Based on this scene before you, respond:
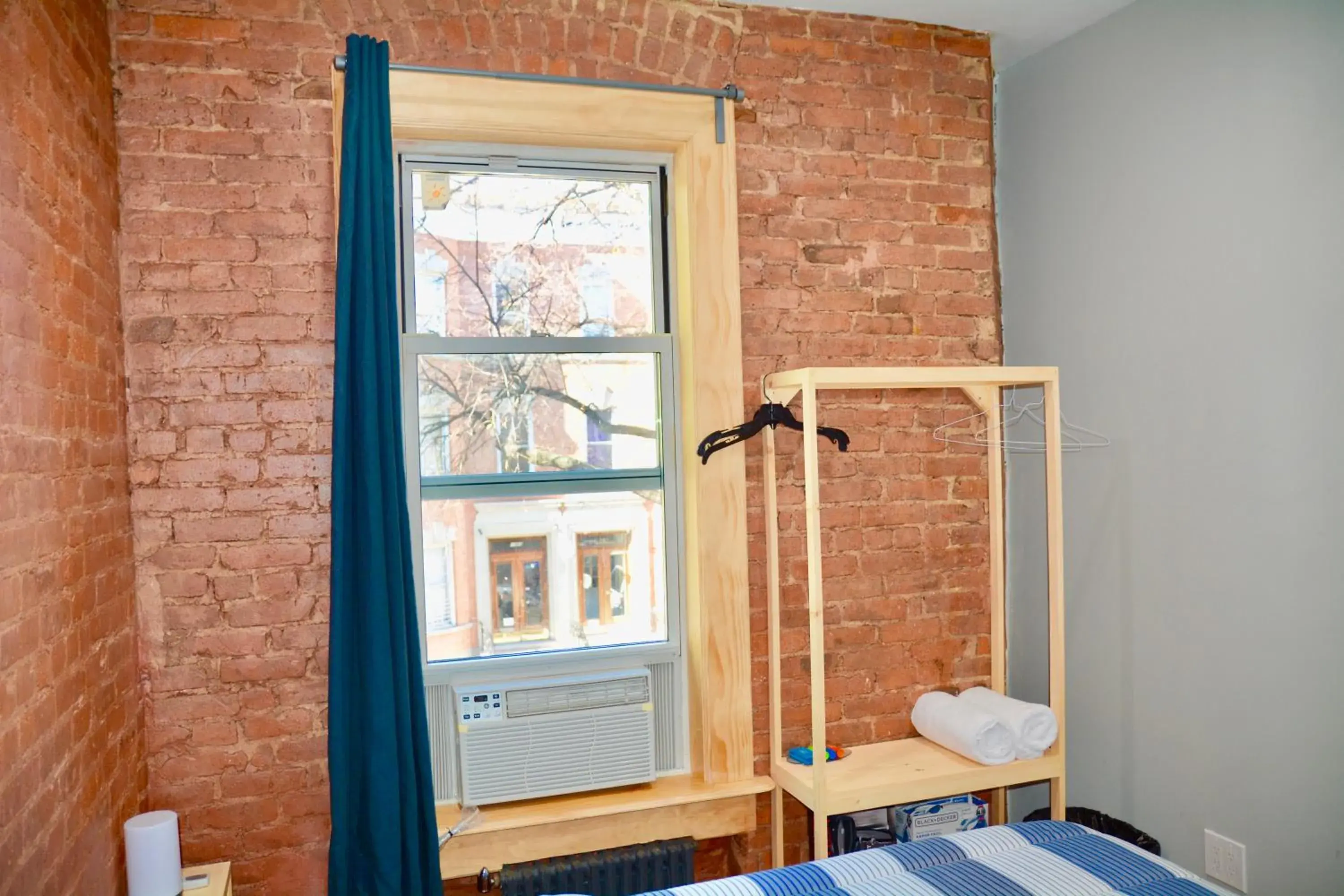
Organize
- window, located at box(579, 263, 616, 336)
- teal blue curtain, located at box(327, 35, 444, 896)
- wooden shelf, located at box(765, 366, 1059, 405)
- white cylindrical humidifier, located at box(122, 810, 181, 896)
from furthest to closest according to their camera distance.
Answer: window, located at box(579, 263, 616, 336) → wooden shelf, located at box(765, 366, 1059, 405) → teal blue curtain, located at box(327, 35, 444, 896) → white cylindrical humidifier, located at box(122, 810, 181, 896)

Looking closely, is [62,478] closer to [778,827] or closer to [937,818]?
[778,827]

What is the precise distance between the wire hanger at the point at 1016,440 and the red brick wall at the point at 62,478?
2.32 meters

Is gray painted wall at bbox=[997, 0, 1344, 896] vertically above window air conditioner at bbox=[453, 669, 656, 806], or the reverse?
gray painted wall at bbox=[997, 0, 1344, 896]

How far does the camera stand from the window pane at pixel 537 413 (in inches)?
108

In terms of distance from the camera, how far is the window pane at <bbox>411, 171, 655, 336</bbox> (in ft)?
9.00

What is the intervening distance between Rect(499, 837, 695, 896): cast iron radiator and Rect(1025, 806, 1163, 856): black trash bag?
1.01 metres

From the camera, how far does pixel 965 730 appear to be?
2.75 metres

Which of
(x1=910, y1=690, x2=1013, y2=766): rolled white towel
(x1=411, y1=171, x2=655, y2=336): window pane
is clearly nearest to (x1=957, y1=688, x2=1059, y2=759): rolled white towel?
(x1=910, y1=690, x2=1013, y2=766): rolled white towel

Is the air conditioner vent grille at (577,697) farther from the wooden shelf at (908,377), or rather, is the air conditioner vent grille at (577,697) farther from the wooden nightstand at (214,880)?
the wooden shelf at (908,377)

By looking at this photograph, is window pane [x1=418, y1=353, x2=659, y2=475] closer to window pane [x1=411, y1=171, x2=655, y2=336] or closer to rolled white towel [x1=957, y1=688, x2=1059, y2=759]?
window pane [x1=411, y1=171, x2=655, y2=336]

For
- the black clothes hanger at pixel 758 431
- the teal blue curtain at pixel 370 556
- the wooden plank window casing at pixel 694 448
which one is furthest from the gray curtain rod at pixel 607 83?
the black clothes hanger at pixel 758 431

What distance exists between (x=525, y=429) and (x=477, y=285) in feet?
1.43

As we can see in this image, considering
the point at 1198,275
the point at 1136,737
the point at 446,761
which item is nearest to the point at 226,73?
the point at 446,761

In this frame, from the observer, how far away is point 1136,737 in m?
2.77
